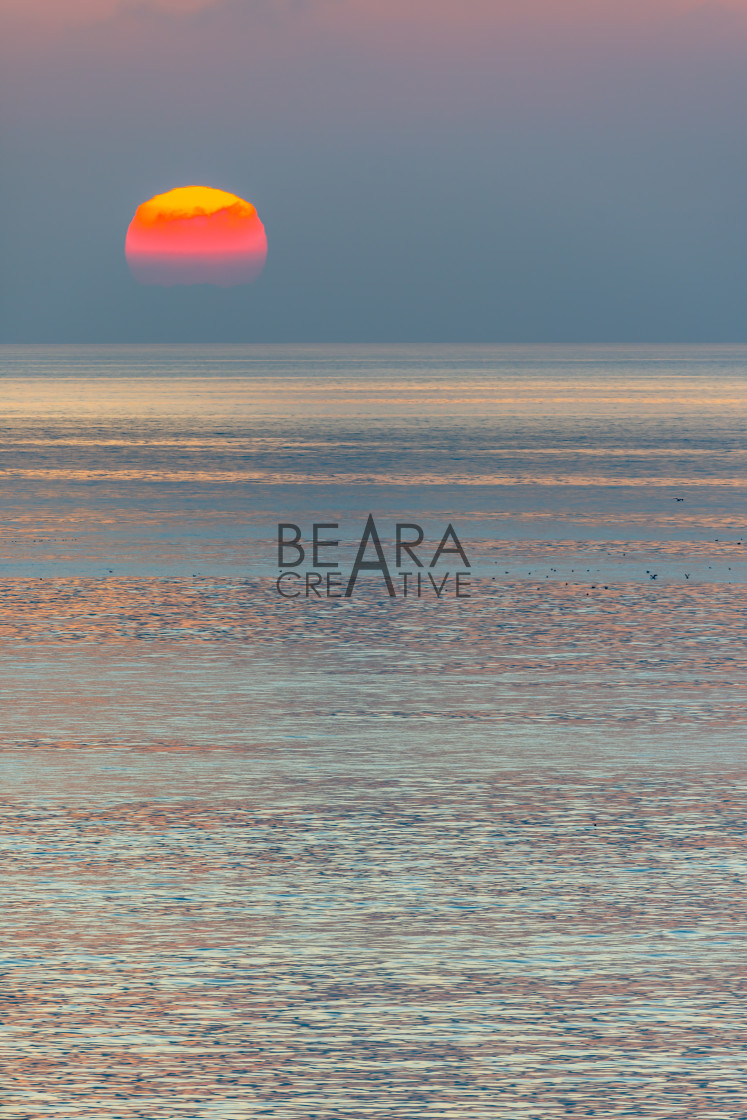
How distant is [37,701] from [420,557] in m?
9.89

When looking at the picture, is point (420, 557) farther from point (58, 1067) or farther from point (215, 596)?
point (58, 1067)

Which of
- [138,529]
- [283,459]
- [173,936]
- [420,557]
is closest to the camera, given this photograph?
[173,936]

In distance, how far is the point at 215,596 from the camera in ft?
56.9

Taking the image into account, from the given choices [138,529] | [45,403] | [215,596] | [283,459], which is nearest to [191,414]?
[45,403]

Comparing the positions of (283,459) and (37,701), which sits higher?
(283,459)

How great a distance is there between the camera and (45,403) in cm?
9175

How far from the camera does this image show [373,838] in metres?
8.34

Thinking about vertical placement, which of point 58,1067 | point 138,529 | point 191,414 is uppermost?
point 191,414

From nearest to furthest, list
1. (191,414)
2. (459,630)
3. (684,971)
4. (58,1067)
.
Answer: (58,1067) < (684,971) < (459,630) < (191,414)

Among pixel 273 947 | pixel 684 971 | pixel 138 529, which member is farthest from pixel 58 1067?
pixel 138 529

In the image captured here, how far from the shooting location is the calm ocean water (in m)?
5.53

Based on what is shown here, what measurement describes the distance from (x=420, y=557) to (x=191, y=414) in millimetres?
54966

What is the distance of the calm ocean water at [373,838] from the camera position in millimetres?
5527

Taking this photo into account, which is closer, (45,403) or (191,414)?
(191,414)
